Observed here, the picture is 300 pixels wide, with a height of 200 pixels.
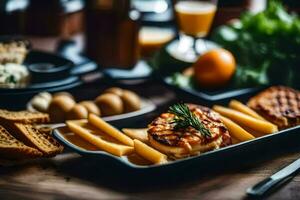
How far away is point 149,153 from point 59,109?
342 millimetres

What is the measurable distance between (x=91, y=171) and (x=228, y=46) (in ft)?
2.55

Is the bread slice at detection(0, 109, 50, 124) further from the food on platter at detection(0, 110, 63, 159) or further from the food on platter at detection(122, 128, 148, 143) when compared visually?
the food on platter at detection(122, 128, 148, 143)

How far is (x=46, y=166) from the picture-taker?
1325 mm

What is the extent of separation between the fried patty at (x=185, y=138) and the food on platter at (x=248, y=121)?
105 millimetres

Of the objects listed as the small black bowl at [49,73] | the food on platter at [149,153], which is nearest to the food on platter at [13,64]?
the small black bowl at [49,73]

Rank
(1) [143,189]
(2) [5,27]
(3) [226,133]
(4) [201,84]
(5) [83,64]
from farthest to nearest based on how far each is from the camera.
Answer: (2) [5,27], (5) [83,64], (4) [201,84], (3) [226,133], (1) [143,189]

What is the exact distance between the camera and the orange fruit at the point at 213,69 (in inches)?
66.9

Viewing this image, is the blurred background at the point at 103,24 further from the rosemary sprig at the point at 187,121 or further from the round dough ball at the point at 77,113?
the rosemary sprig at the point at 187,121

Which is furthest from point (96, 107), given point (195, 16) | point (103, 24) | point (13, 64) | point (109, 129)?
point (195, 16)

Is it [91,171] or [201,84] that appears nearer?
[91,171]

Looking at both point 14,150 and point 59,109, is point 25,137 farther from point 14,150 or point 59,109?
point 59,109

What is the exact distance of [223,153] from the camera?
129 cm

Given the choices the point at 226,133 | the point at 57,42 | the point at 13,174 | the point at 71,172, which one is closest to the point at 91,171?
the point at 71,172

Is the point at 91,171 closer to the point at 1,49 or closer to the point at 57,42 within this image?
the point at 1,49
